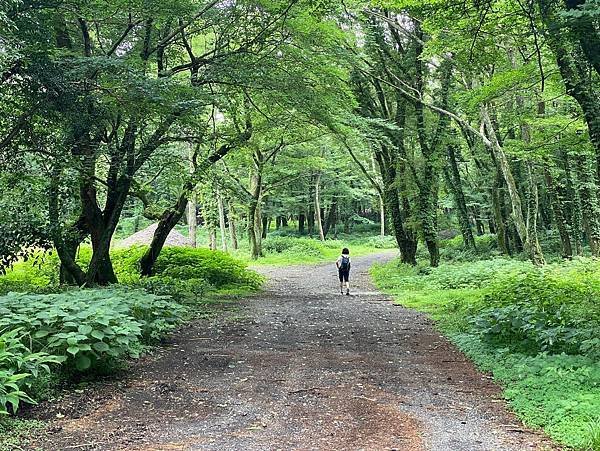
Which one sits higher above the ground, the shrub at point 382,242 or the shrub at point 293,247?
the shrub at point 293,247

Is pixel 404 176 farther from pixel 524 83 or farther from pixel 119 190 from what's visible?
pixel 119 190

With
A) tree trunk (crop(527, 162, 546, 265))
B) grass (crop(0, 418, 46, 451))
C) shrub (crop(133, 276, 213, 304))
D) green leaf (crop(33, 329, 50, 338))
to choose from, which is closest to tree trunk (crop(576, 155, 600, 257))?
tree trunk (crop(527, 162, 546, 265))

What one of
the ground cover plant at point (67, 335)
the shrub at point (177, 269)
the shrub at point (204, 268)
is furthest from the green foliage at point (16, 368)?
the shrub at point (204, 268)

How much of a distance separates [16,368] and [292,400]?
2.69 metres

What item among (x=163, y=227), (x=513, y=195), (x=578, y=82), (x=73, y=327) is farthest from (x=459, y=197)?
(x=73, y=327)

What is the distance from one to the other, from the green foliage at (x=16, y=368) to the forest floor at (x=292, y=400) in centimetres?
31

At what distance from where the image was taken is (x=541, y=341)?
7.14m

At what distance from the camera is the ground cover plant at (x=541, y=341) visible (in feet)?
16.3

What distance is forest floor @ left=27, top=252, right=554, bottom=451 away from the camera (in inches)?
180

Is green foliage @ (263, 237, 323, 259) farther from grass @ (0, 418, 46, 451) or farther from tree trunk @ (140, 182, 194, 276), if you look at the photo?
grass @ (0, 418, 46, 451)

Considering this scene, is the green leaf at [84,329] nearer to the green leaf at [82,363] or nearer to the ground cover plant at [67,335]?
the ground cover plant at [67,335]

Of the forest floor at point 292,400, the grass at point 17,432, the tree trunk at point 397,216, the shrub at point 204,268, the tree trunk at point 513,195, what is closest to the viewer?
the grass at point 17,432

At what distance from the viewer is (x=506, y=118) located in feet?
61.5

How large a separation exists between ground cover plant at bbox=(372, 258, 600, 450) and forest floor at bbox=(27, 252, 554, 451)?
0.82 feet
